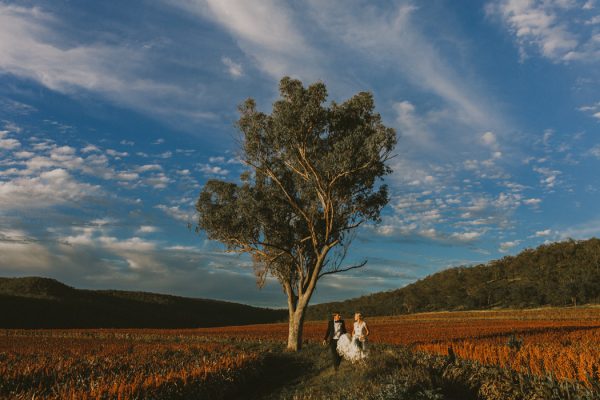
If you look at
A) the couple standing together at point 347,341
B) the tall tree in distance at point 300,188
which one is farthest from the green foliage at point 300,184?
the couple standing together at point 347,341

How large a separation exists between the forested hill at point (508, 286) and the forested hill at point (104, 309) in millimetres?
26425

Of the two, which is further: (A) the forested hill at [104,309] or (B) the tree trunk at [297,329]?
(A) the forested hill at [104,309]

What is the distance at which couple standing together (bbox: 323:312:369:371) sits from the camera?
17.2 meters

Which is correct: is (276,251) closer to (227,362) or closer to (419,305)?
(227,362)

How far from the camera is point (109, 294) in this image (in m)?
114

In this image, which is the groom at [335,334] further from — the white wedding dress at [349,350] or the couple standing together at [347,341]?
the white wedding dress at [349,350]

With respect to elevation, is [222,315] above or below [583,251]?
below

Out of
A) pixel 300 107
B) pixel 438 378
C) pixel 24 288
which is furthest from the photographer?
pixel 24 288

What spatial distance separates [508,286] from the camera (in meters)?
115

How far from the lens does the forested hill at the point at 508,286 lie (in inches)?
3875

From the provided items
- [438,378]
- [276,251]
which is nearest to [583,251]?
[276,251]

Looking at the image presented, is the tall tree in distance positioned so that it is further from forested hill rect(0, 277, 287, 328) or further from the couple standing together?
forested hill rect(0, 277, 287, 328)

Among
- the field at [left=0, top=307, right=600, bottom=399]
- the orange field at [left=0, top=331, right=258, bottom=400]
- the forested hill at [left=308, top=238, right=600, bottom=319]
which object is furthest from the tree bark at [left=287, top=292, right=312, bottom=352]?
the forested hill at [left=308, top=238, right=600, bottom=319]

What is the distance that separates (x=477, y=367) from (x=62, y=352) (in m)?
21.5
